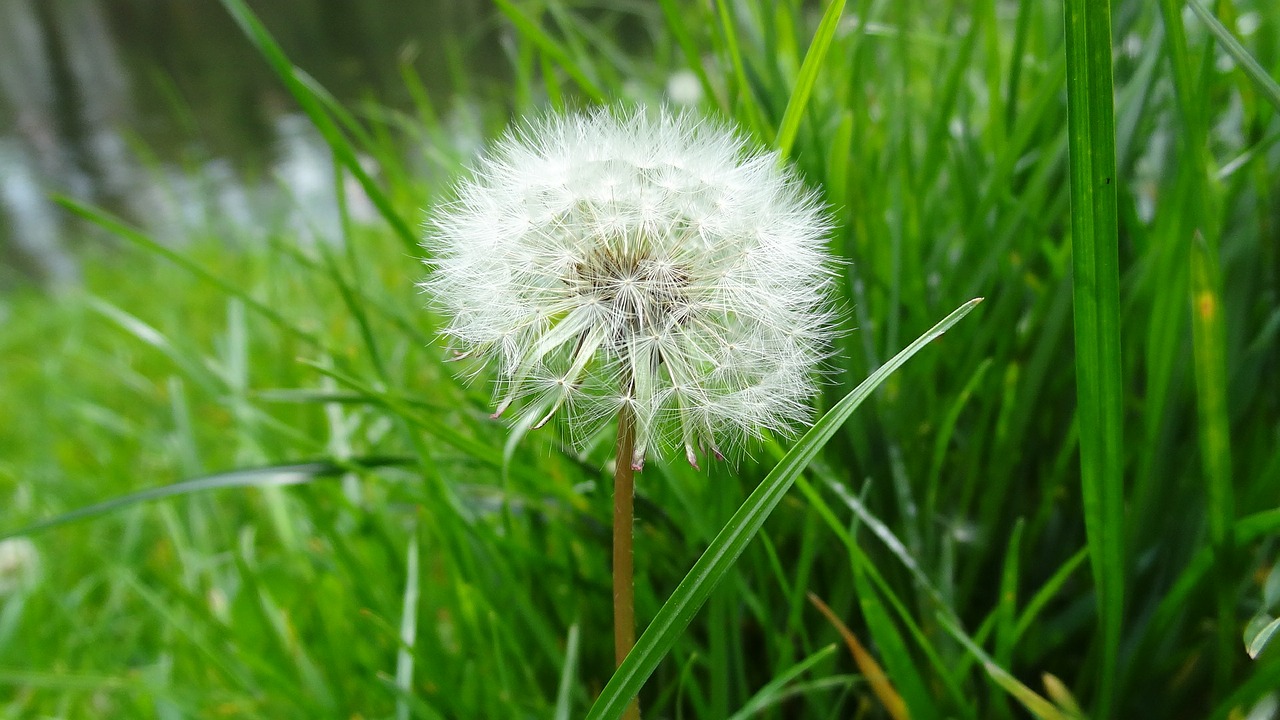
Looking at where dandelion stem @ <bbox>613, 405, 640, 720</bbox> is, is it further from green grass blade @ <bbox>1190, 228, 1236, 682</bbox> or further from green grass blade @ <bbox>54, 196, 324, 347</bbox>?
green grass blade @ <bbox>54, 196, 324, 347</bbox>

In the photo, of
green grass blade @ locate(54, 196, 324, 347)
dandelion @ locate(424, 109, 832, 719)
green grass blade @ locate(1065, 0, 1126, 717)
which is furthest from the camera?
green grass blade @ locate(54, 196, 324, 347)

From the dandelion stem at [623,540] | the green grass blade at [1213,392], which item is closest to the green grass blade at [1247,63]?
the green grass blade at [1213,392]

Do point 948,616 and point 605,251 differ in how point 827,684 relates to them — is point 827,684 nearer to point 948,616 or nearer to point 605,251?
point 948,616

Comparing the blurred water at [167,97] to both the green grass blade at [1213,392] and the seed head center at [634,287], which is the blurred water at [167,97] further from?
the green grass blade at [1213,392]

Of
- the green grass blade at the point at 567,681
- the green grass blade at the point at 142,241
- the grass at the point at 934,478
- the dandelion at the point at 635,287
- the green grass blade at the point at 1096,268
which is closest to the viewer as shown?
the green grass blade at the point at 1096,268

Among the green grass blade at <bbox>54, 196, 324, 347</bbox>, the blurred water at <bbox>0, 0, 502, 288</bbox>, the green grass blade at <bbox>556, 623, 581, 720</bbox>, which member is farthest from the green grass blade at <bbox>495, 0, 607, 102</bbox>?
the blurred water at <bbox>0, 0, 502, 288</bbox>

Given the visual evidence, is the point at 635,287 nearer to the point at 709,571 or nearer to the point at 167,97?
the point at 709,571

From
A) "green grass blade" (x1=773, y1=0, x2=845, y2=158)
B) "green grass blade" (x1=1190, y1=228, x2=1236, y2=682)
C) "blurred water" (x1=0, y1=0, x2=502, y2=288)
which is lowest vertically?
"green grass blade" (x1=1190, y1=228, x2=1236, y2=682)
